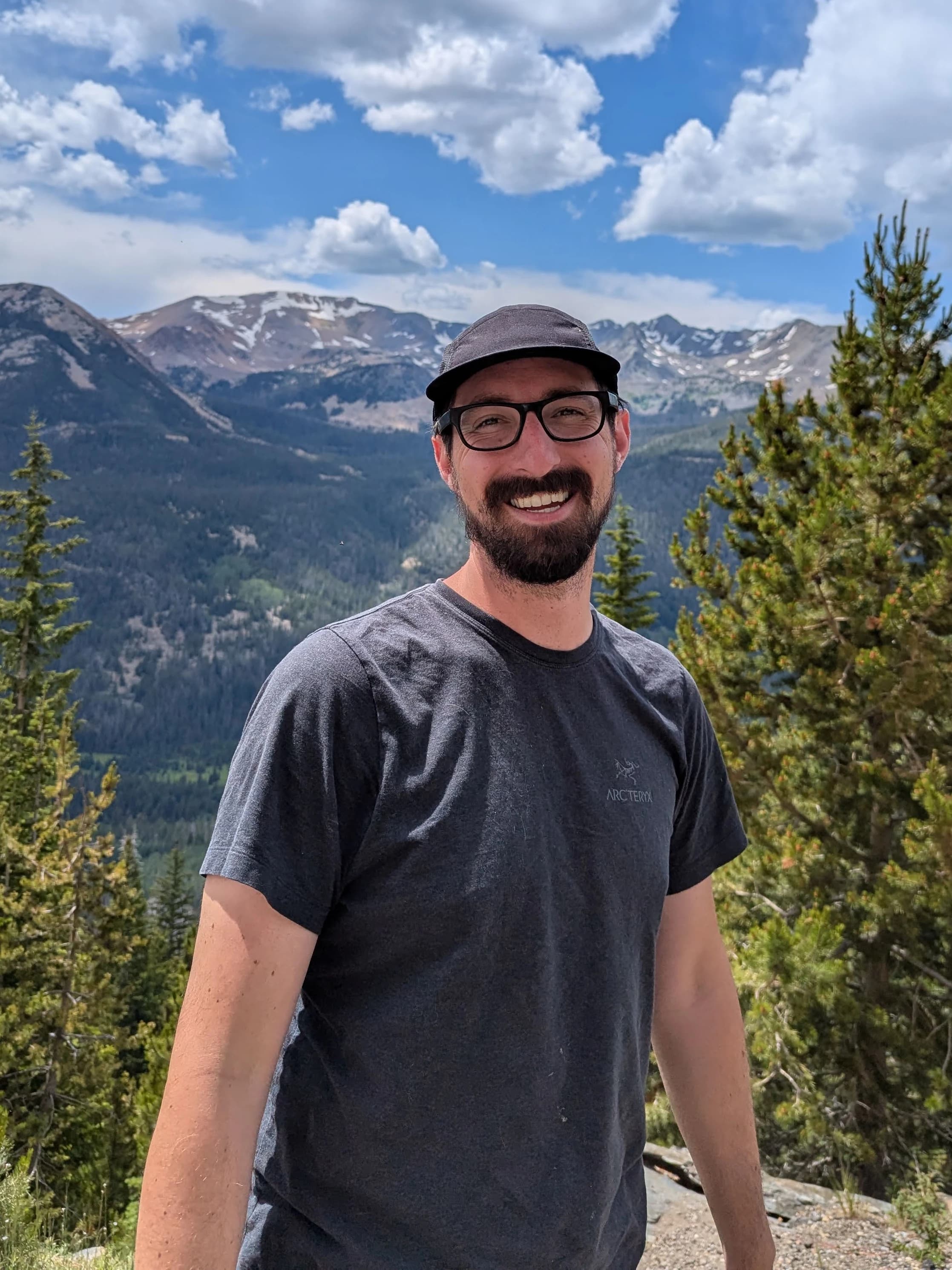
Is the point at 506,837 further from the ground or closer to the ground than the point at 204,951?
further from the ground

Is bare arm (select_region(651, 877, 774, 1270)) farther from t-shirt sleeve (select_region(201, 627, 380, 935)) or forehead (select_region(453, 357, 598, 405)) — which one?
forehead (select_region(453, 357, 598, 405))

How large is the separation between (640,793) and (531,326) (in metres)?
1.07

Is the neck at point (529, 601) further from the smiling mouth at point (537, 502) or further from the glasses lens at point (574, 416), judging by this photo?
the glasses lens at point (574, 416)

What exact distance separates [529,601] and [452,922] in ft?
2.36

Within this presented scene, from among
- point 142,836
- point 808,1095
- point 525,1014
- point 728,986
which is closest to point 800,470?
point 808,1095

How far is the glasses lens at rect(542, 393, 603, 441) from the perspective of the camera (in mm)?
2104

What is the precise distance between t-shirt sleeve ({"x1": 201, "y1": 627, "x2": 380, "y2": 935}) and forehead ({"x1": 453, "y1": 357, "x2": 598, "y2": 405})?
2.36 feet

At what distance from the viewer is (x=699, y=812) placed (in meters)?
2.35

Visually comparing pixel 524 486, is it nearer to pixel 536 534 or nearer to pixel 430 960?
pixel 536 534

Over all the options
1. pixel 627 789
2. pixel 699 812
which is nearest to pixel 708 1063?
pixel 699 812

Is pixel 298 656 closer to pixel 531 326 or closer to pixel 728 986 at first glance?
pixel 531 326

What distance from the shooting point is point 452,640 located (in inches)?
76.2

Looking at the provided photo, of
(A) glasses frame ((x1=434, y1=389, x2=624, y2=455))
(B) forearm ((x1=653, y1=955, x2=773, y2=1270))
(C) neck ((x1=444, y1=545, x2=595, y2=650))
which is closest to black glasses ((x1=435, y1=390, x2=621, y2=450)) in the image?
(A) glasses frame ((x1=434, y1=389, x2=624, y2=455))

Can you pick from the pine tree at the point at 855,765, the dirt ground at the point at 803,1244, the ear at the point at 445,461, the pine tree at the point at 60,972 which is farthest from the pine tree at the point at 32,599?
the ear at the point at 445,461
